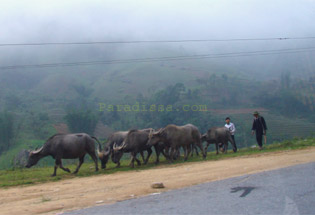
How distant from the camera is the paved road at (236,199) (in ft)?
25.4

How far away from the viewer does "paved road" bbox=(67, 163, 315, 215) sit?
25.4 feet

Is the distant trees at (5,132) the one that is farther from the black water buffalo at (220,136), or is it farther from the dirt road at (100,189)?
the dirt road at (100,189)

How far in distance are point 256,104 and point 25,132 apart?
22075 mm

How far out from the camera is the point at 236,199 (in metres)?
8.48

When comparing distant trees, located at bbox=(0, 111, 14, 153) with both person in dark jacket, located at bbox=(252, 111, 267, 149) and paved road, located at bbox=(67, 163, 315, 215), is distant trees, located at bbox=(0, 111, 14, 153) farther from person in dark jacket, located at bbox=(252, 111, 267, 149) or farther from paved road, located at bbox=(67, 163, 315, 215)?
paved road, located at bbox=(67, 163, 315, 215)

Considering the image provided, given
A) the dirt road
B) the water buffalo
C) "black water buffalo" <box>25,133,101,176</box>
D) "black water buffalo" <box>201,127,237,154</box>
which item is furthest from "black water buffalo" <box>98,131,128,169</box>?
"black water buffalo" <box>201,127,237,154</box>

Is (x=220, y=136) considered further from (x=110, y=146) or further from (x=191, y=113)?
(x=191, y=113)

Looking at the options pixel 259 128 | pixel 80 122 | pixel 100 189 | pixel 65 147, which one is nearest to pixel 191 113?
pixel 80 122

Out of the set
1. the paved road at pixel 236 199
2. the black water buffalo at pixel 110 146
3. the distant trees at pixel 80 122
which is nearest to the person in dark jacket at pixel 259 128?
the black water buffalo at pixel 110 146

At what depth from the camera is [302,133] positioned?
29359 mm

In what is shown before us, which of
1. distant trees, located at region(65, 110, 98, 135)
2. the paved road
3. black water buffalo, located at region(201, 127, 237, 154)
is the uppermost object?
distant trees, located at region(65, 110, 98, 135)

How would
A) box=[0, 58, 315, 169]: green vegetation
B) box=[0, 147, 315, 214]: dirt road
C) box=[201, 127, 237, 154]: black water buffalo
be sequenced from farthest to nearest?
box=[0, 58, 315, 169]: green vegetation < box=[201, 127, 237, 154]: black water buffalo < box=[0, 147, 315, 214]: dirt road

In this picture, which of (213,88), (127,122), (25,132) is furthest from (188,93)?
(25,132)

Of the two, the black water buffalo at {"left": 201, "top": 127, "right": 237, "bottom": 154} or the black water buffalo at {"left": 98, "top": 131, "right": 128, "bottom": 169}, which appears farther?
the black water buffalo at {"left": 201, "top": 127, "right": 237, "bottom": 154}
